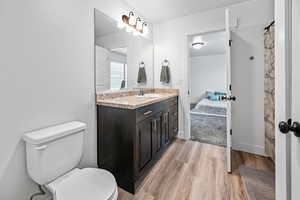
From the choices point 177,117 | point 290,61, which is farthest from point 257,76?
point 290,61

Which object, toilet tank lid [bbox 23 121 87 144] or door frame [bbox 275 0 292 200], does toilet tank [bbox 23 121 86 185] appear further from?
door frame [bbox 275 0 292 200]

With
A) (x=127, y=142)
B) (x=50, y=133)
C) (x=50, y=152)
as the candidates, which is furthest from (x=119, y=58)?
(x=50, y=152)

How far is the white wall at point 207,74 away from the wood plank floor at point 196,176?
486cm

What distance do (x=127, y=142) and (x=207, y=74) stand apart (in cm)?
628

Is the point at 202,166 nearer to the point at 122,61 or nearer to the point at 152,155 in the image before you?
the point at 152,155

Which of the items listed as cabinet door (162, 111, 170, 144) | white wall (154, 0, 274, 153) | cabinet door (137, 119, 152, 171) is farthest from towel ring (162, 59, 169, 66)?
cabinet door (137, 119, 152, 171)

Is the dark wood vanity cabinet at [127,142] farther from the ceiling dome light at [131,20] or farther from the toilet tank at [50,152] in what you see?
the ceiling dome light at [131,20]

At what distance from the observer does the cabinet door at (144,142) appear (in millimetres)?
1544

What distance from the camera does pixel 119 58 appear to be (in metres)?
2.13

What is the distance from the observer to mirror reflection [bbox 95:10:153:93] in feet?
5.72

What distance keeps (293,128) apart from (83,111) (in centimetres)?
160

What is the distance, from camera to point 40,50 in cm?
117

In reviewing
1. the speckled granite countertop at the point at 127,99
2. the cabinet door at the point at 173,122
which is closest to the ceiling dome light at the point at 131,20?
the speckled granite countertop at the point at 127,99

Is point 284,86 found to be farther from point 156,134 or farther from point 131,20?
point 131,20
